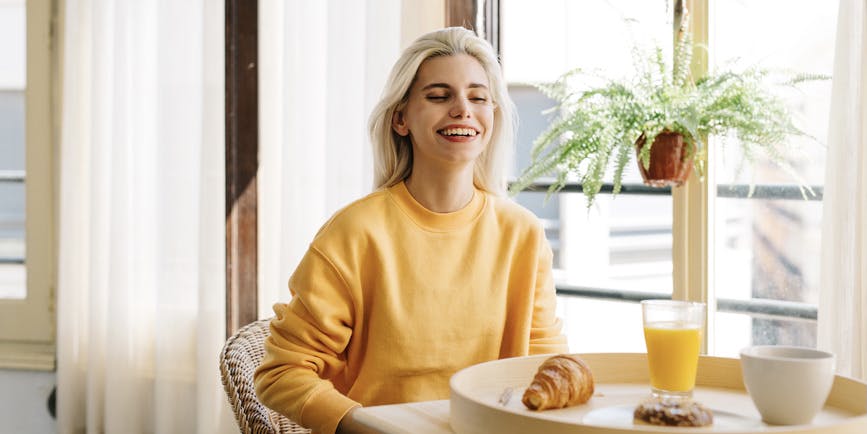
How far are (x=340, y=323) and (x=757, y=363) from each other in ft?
2.36

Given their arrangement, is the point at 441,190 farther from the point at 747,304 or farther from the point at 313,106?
the point at 313,106

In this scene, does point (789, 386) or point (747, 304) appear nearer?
point (789, 386)

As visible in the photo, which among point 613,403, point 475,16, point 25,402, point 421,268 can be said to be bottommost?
point 25,402

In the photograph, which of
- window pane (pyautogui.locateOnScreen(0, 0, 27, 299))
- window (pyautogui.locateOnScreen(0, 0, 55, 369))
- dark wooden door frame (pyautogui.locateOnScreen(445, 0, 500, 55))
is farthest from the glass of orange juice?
window pane (pyautogui.locateOnScreen(0, 0, 27, 299))

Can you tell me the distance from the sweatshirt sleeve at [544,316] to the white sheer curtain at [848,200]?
59cm

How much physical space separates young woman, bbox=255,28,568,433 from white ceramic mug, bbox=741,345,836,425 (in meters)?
0.62

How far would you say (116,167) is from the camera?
321cm

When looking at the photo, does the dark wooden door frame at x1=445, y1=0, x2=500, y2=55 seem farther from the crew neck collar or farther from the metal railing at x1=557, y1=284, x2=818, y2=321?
the crew neck collar

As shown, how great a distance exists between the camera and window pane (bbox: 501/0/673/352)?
2.45 m

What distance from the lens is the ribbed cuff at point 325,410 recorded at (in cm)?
140

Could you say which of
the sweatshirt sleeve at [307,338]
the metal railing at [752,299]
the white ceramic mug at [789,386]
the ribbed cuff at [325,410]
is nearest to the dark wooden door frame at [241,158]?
the metal railing at [752,299]

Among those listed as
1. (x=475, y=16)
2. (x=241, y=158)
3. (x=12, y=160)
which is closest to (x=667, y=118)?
(x=475, y=16)

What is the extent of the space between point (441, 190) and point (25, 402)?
8.45ft

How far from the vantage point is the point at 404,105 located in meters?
1.71
